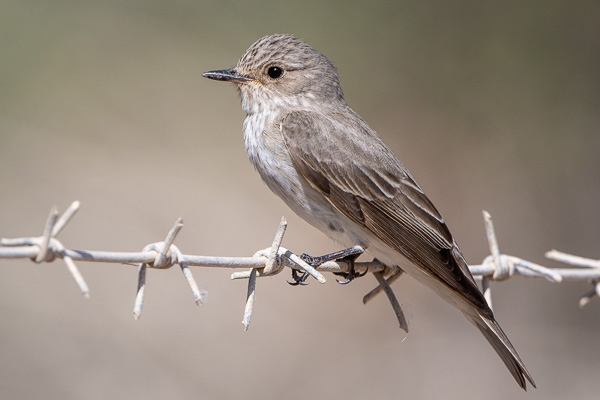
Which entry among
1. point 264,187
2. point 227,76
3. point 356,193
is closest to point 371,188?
point 356,193

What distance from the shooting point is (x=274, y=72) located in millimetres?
4609

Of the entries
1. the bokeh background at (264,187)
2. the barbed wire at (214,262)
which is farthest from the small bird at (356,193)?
the bokeh background at (264,187)

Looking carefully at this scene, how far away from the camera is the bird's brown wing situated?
3805mm

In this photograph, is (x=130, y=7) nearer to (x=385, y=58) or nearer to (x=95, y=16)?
(x=95, y=16)

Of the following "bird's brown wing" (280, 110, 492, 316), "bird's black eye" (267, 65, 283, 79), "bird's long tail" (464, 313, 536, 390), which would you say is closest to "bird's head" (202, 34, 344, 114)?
"bird's black eye" (267, 65, 283, 79)

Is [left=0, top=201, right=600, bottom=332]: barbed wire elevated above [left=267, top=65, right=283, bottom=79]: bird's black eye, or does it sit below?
→ below

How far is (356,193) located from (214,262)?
1.59 meters

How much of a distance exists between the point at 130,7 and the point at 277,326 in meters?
3.55

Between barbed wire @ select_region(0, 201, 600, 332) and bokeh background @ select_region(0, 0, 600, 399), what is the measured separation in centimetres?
151

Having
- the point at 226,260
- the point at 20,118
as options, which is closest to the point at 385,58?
the point at 20,118

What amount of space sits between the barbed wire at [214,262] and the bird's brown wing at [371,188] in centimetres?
22

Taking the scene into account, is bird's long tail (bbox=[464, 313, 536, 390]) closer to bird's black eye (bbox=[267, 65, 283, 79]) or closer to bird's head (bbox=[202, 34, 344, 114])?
bird's head (bbox=[202, 34, 344, 114])

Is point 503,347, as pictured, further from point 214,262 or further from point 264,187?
point 264,187

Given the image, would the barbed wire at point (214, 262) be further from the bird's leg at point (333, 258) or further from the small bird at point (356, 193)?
the small bird at point (356, 193)
